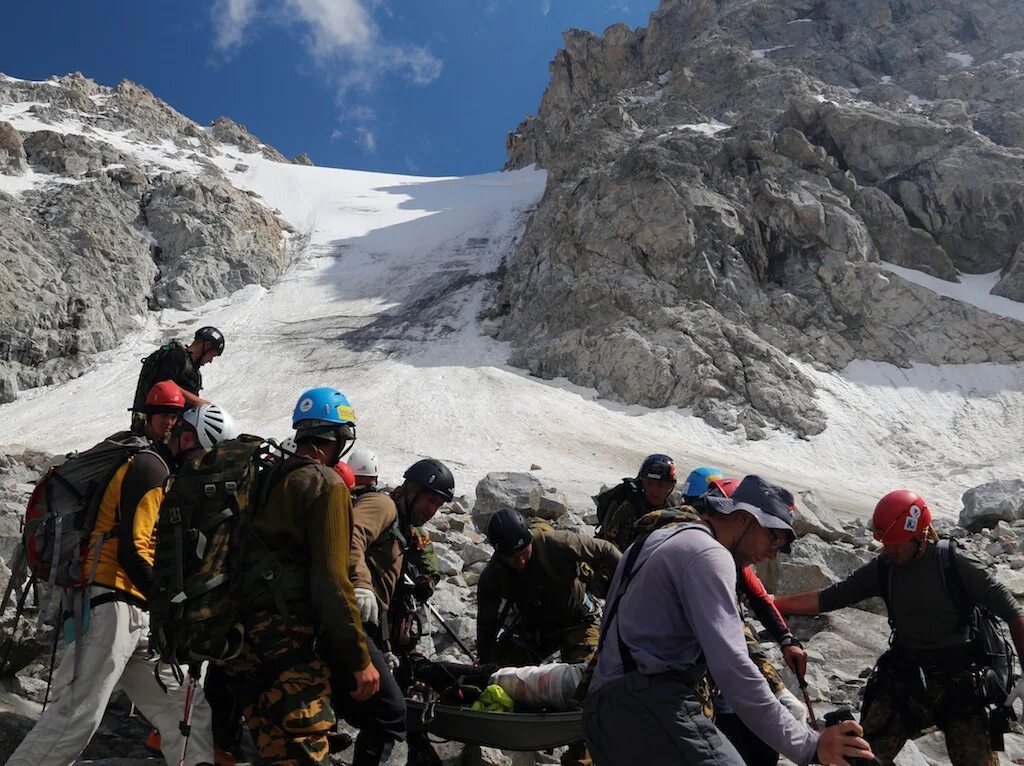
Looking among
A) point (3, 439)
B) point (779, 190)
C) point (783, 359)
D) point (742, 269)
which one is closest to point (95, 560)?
point (3, 439)

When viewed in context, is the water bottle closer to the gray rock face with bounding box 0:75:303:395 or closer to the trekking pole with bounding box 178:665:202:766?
the trekking pole with bounding box 178:665:202:766

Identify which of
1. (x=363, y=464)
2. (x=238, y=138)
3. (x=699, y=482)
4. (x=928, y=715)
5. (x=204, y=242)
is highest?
(x=238, y=138)

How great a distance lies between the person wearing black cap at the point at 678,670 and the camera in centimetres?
245

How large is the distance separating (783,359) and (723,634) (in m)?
38.9

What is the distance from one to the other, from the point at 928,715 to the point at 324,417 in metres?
4.23

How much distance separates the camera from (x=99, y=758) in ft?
Answer: 14.8

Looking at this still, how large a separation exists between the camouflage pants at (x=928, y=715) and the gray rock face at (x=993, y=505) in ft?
48.7

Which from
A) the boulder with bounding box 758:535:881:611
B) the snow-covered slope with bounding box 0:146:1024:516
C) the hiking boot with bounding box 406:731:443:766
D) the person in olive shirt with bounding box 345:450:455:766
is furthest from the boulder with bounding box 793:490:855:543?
the hiking boot with bounding box 406:731:443:766

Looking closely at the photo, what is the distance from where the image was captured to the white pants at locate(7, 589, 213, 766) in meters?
3.63

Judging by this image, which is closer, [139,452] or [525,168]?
[139,452]

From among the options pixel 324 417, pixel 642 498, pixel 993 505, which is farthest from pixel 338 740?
pixel 993 505

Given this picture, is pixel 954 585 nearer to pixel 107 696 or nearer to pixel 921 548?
pixel 921 548

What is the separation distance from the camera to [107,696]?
3.79 meters

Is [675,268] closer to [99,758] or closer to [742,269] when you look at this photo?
[742,269]
